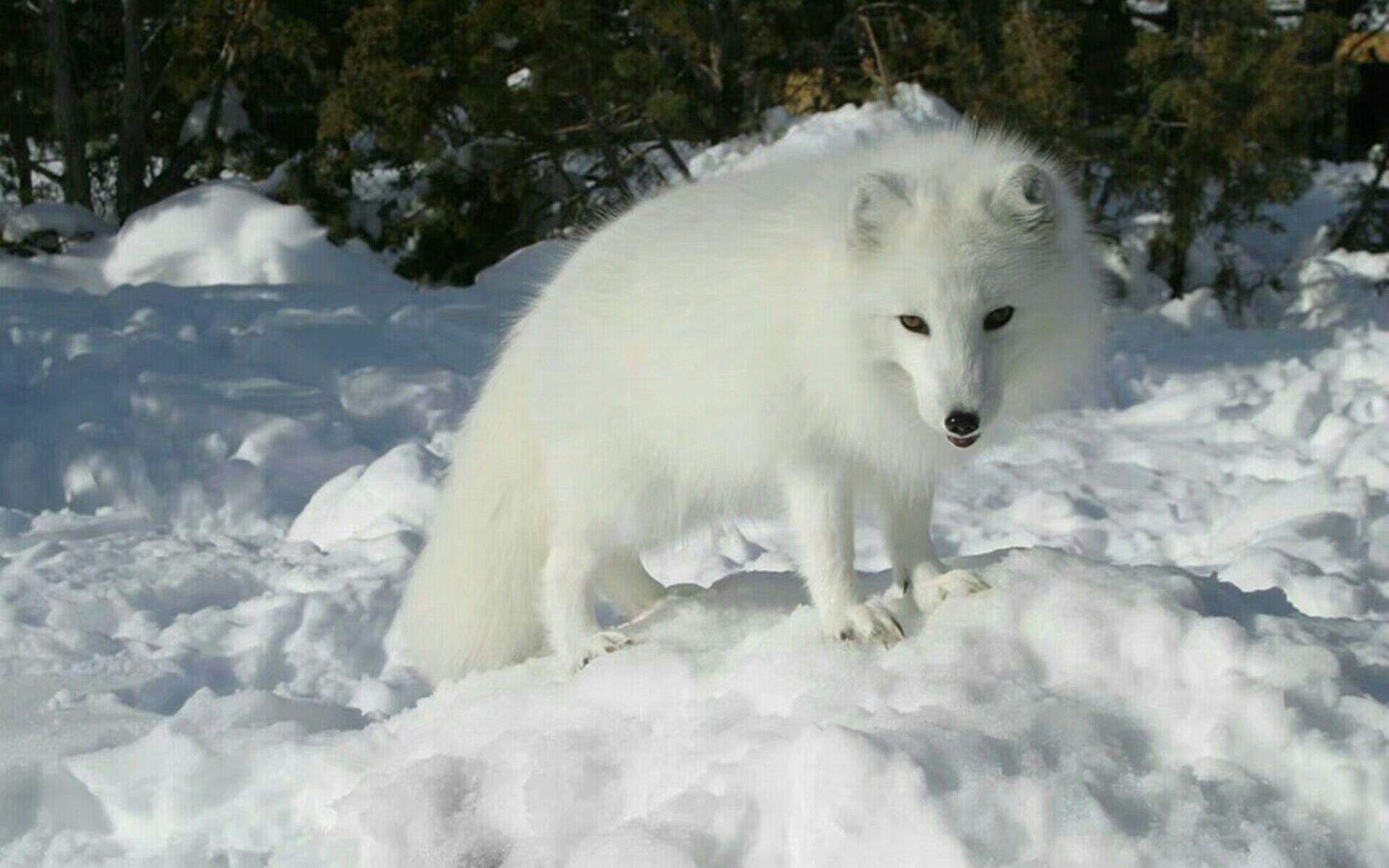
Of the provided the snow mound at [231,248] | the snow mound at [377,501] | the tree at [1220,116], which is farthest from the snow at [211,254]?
the tree at [1220,116]

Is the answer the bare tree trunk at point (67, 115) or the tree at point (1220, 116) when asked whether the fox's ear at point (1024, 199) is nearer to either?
the tree at point (1220, 116)

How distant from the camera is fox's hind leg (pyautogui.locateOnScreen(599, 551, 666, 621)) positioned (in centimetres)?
323

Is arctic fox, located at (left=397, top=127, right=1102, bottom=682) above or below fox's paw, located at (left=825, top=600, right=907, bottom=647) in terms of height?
above

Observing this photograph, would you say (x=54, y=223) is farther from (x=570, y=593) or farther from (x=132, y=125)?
(x=570, y=593)

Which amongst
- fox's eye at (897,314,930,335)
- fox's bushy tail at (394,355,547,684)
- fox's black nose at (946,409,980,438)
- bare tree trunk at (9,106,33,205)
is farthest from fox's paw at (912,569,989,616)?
bare tree trunk at (9,106,33,205)

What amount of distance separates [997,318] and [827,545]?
56 cm

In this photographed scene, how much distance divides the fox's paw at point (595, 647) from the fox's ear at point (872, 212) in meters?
1.01

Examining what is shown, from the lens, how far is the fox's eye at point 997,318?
2393 millimetres

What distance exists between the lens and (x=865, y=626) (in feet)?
8.22

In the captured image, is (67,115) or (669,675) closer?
(669,675)

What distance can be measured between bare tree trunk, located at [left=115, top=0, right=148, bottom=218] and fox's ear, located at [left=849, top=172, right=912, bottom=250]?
9.34m

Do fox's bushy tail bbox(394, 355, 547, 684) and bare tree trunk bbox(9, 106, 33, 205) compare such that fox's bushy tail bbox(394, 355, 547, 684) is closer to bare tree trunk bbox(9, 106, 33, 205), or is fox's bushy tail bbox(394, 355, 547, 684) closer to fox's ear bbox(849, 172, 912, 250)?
fox's ear bbox(849, 172, 912, 250)

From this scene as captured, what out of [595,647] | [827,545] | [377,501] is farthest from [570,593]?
[377,501]

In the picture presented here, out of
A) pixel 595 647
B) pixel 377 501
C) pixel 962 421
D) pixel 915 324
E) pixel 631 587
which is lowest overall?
pixel 377 501
